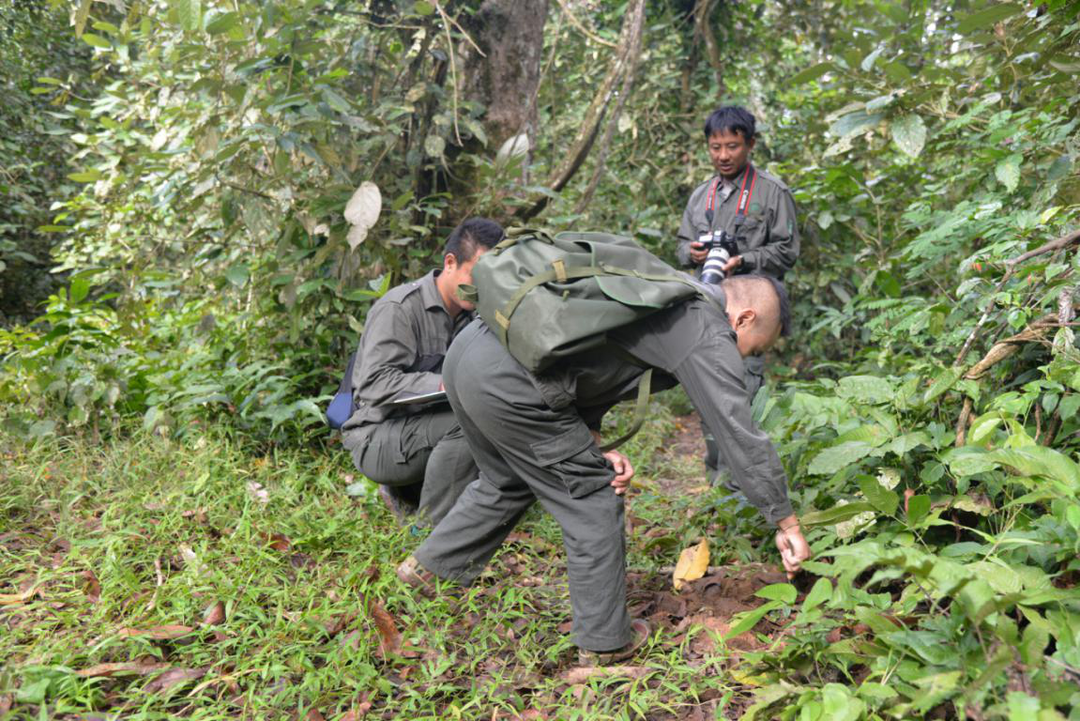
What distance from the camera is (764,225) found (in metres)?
4.33

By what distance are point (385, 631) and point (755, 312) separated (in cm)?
158

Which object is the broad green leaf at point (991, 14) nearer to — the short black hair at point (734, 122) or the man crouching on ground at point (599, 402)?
the man crouching on ground at point (599, 402)

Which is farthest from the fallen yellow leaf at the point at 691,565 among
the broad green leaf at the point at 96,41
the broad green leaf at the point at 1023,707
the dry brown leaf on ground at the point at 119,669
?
the broad green leaf at the point at 96,41

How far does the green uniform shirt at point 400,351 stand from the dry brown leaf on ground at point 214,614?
0.97m

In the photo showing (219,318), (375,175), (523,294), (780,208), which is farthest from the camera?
(219,318)

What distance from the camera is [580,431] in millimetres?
2596

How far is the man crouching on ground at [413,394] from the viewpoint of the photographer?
335 cm

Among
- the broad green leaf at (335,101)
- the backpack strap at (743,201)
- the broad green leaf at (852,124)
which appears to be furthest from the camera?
the backpack strap at (743,201)

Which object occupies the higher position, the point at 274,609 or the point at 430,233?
the point at 430,233

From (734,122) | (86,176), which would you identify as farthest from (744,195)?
(86,176)

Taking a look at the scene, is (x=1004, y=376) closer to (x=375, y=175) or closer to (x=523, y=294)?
(x=523, y=294)

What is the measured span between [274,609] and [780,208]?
315cm

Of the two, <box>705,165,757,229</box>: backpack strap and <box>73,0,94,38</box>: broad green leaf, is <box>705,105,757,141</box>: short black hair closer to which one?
<box>705,165,757,229</box>: backpack strap

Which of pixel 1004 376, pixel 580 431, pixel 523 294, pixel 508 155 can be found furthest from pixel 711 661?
pixel 508 155
